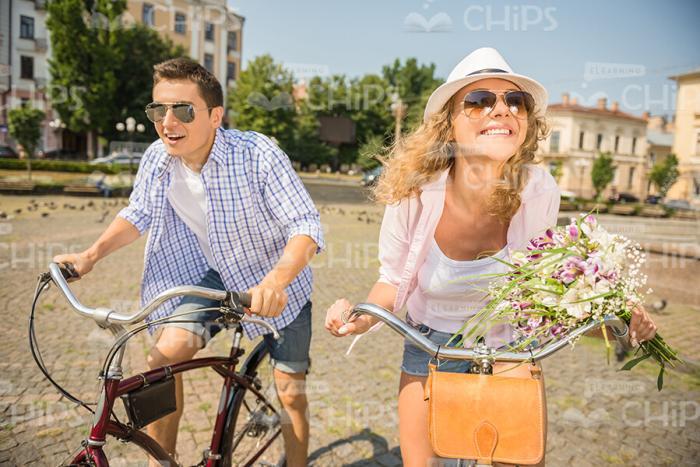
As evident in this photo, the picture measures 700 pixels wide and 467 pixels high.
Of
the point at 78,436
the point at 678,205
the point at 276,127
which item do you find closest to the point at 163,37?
the point at 276,127

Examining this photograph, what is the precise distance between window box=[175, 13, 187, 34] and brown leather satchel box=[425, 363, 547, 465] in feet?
165

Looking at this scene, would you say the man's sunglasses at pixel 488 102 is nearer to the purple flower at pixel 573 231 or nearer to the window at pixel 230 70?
the purple flower at pixel 573 231

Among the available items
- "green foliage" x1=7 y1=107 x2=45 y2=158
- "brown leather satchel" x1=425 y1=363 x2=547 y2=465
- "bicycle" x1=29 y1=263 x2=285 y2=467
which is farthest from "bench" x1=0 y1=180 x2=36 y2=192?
"brown leather satchel" x1=425 y1=363 x2=547 y2=465

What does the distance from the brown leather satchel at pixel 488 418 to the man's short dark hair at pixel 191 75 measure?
155cm

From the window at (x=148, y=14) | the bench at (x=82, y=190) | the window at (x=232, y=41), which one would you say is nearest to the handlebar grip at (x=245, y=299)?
the bench at (x=82, y=190)

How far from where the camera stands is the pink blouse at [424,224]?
2.01 m

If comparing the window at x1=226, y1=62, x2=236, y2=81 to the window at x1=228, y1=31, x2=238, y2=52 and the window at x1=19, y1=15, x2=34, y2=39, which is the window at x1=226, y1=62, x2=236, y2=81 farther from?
the window at x1=19, y1=15, x2=34, y2=39

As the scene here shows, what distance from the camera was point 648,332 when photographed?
164cm

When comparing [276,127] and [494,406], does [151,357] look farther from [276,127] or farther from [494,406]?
[276,127]

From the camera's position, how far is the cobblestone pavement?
3488 millimetres

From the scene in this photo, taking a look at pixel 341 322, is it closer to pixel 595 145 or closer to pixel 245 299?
pixel 245 299

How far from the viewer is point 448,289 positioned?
206 centimetres

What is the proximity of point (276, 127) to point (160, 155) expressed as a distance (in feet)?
126

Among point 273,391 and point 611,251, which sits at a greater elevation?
point 611,251
